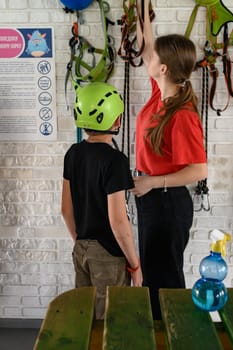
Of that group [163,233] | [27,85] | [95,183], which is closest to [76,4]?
[27,85]

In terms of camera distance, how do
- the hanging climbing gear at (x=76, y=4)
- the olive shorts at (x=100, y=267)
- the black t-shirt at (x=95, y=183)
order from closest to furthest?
the black t-shirt at (x=95, y=183) → the olive shorts at (x=100, y=267) → the hanging climbing gear at (x=76, y=4)

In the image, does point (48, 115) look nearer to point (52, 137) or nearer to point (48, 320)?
point (52, 137)

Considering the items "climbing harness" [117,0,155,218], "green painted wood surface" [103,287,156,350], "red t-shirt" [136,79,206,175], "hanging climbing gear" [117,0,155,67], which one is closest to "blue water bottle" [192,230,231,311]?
"green painted wood surface" [103,287,156,350]

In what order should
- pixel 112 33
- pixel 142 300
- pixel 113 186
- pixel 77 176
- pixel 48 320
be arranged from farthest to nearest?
pixel 112 33, pixel 77 176, pixel 113 186, pixel 142 300, pixel 48 320

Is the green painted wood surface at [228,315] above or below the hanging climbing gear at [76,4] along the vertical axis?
below

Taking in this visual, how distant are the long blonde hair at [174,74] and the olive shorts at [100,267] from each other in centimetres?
57

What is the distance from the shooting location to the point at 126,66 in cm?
235

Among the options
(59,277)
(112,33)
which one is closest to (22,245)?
(59,277)

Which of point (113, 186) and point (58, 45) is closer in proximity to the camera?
point (113, 186)

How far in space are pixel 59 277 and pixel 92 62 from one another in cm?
139

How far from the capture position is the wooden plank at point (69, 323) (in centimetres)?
103

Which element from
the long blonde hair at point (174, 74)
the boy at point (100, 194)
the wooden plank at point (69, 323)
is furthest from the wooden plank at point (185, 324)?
the long blonde hair at point (174, 74)

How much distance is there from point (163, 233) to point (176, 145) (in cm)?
46

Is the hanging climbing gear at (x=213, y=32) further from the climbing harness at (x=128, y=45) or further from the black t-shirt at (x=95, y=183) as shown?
the black t-shirt at (x=95, y=183)
